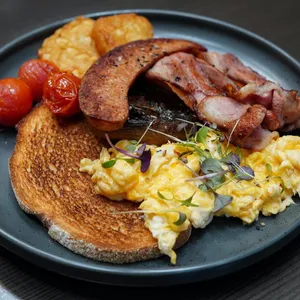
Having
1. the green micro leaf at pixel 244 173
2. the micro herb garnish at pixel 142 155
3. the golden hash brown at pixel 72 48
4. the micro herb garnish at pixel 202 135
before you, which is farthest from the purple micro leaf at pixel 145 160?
the golden hash brown at pixel 72 48

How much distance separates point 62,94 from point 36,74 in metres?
0.39

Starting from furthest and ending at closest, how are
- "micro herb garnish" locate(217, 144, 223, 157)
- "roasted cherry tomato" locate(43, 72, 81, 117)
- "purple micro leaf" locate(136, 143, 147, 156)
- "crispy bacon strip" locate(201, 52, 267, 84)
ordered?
1. "crispy bacon strip" locate(201, 52, 267, 84)
2. "roasted cherry tomato" locate(43, 72, 81, 117)
3. "micro herb garnish" locate(217, 144, 223, 157)
4. "purple micro leaf" locate(136, 143, 147, 156)

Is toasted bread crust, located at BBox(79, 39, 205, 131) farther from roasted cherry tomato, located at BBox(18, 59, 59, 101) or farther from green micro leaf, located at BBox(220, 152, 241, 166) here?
green micro leaf, located at BBox(220, 152, 241, 166)

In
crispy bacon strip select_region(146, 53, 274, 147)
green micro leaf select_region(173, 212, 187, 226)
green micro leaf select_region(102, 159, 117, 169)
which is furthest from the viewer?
crispy bacon strip select_region(146, 53, 274, 147)

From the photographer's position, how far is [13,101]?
334cm

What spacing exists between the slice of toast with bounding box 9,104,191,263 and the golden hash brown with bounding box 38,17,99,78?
549 mm

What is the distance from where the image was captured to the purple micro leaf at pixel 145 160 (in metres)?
2.75

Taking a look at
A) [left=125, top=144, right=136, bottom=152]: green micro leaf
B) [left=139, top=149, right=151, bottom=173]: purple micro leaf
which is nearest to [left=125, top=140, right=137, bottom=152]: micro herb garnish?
[left=125, top=144, right=136, bottom=152]: green micro leaf

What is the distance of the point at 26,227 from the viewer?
2756 millimetres

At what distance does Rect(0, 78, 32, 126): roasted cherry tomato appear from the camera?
332 cm

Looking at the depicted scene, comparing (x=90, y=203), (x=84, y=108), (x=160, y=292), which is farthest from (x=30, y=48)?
(x=160, y=292)

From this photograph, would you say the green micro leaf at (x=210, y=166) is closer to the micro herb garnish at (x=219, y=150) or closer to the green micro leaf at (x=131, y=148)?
the micro herb garnish at (x=219, y=150)

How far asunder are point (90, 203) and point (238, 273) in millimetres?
898

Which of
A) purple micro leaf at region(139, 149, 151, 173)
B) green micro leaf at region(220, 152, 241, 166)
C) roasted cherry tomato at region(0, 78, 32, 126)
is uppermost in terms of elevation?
green micro leaf at region(220, 152, 241, 166)
